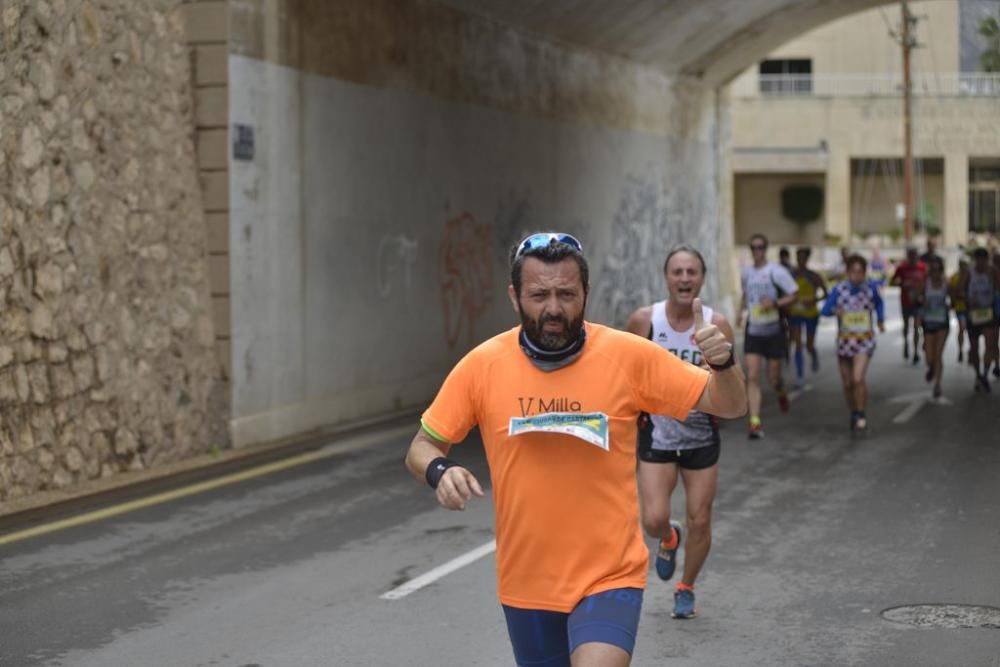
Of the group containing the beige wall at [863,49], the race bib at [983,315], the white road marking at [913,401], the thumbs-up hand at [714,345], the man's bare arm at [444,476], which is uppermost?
the beige wall at [863,49]

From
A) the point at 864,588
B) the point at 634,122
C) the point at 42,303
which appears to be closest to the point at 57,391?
the point at 42,303

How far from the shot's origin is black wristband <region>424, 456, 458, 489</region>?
4.78 m

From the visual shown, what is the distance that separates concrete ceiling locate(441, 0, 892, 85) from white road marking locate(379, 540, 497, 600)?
11103 mm

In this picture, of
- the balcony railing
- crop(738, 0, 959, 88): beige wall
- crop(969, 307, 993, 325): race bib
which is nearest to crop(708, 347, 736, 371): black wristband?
crop(969, 307, 993, 325): race bib

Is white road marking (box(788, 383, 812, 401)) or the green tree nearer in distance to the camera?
white road marking (box(788, 383, 812, 401))

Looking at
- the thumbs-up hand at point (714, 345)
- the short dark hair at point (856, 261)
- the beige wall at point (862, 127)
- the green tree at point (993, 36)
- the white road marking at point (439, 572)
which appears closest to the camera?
the thumbs-up hand at point (714, 345)

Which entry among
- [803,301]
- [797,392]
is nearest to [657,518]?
[797,392]

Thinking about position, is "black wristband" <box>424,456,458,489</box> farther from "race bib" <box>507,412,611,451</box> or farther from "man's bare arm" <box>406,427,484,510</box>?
"race bib" <box>507,412,611,451</box>

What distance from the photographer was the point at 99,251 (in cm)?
1337

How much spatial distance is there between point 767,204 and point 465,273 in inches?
1872

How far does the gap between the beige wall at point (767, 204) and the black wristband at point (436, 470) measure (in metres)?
62.3

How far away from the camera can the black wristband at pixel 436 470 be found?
15.7 feet

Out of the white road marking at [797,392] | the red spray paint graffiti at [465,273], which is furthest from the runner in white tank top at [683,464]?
the red spray paint graffiti at [465,273]

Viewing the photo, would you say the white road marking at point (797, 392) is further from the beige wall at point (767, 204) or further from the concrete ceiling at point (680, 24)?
the beige wall at point (767, 204)
